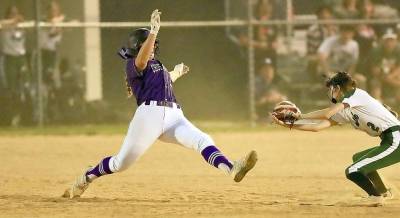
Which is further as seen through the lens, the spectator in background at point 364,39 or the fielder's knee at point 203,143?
the spectator in background at point 364,39

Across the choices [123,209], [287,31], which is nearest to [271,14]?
[287,31]

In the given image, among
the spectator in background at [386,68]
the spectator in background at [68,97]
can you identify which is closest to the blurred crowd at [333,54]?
the spectator in background at [386,68]

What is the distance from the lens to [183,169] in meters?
12.3

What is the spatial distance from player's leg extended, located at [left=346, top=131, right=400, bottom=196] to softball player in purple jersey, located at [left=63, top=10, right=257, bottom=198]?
3.74 feet

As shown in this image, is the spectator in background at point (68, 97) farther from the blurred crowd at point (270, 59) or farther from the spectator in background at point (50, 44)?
the spectator in background at point (50, 44)

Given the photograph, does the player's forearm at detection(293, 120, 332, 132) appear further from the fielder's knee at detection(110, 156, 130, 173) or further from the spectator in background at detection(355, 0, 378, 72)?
the spectator in background at detection(355, 0, 378, 72)

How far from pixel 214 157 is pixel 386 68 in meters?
10.6

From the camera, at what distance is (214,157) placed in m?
8.88

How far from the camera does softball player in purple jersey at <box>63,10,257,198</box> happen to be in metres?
8.95

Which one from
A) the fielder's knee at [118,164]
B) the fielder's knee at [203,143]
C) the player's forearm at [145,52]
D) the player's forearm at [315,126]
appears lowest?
the fielder's knee at [118,164]

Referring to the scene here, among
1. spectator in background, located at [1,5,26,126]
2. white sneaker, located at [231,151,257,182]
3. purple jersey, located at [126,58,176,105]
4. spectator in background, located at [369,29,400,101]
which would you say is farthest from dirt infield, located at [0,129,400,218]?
spectator in background, located at [369,29,400,101]

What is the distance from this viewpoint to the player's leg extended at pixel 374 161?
29.0 feet

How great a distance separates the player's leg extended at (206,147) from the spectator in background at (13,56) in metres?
9.01

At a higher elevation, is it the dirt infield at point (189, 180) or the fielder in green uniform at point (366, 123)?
the fielder in green uniform at point (366, 123)
